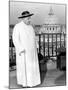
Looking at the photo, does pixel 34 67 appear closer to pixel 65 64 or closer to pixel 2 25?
pixel 65 64

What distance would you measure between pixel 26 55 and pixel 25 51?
0.16ft

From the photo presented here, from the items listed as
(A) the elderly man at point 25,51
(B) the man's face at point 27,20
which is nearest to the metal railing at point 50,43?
(A) the elderly man at point 25,51

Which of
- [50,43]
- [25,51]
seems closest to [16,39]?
[25,51]

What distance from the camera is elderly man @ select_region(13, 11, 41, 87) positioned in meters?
2.18

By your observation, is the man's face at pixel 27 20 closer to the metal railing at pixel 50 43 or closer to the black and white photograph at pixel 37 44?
the black and white photograph at pixel 37 44

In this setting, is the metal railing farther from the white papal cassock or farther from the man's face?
the man's face

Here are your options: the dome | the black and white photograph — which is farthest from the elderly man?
the dome

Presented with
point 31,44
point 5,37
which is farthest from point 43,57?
point 5,37

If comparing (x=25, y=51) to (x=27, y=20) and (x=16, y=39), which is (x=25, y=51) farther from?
(x=27, y=20)

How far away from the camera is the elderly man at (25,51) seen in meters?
2.18

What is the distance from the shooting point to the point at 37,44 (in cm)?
225

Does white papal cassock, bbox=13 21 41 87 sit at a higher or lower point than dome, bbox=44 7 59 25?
lower

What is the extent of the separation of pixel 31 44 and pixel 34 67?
278 millimetres

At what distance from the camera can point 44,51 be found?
227 cm
